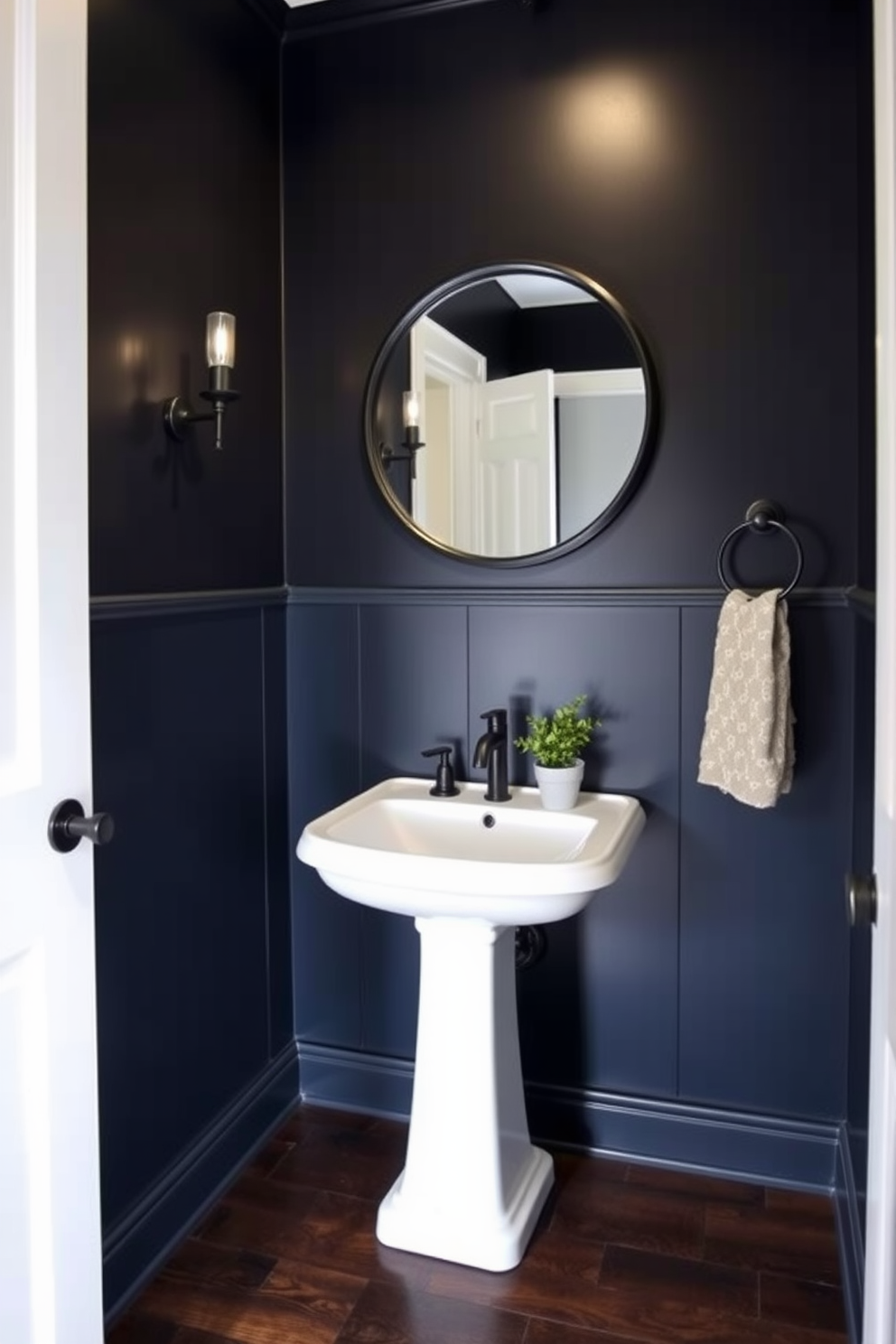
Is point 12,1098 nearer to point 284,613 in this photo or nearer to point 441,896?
point 441,896

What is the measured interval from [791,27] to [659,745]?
145 centimetres

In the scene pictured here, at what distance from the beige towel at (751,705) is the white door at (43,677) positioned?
1.21 metres

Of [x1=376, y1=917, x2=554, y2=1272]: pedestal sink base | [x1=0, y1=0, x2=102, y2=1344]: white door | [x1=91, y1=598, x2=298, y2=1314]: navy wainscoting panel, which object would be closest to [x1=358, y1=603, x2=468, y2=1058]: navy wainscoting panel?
[x1=91, y1=598, x2=298, y2=1314]: navy wainscoting panel

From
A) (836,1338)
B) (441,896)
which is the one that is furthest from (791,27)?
(836,1338)

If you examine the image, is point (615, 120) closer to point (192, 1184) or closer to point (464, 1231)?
point (464, 1231)

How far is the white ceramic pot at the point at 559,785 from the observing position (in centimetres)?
203

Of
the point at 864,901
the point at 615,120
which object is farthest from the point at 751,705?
the point at 615,120

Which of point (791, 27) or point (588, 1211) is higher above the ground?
point (791, 27)

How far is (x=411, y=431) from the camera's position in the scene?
7.32 ft

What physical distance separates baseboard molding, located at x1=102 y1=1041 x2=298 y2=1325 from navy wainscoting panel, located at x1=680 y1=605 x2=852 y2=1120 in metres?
0.93

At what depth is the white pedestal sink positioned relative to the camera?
168cm

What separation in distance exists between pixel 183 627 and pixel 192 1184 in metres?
1.10

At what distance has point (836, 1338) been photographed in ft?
5.54

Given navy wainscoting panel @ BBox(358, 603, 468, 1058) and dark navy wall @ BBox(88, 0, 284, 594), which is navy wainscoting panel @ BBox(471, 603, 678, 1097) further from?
dark navy wall @ BBox(88, 0, 284, 594)
